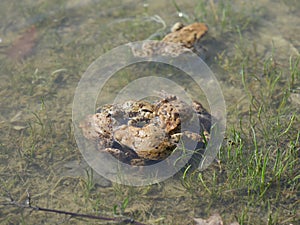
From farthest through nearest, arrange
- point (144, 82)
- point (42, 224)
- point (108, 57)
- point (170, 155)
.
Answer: point (108, 57), point (144, 82), point (170, 155), point (42, 224)

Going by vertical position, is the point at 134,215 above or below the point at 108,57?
below

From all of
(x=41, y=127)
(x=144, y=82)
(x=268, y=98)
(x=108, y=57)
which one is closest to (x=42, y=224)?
(x=41, y=127)

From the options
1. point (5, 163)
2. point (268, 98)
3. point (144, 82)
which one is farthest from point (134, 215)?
point (268, 98)

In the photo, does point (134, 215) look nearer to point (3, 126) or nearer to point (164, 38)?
point (3, 126)

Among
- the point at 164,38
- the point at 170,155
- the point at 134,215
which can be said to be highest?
the point at 164,38

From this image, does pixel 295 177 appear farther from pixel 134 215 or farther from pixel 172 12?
pixel 172 12

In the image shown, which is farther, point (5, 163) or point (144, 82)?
point (144, 82)

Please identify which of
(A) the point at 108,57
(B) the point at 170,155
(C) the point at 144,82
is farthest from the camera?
(A) the point at 108,57
